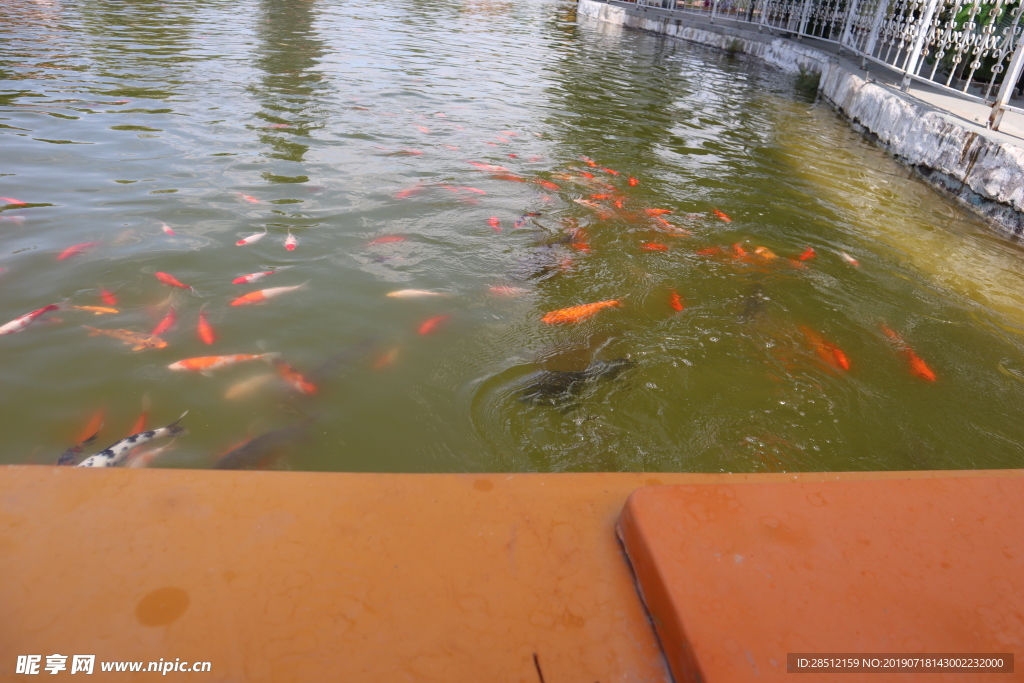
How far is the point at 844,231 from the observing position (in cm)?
689

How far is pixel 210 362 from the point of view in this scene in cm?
402

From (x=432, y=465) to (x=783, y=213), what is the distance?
5.91 m

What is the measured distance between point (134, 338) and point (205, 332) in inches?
18.0

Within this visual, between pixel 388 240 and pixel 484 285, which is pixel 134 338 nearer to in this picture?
pixel 388 240

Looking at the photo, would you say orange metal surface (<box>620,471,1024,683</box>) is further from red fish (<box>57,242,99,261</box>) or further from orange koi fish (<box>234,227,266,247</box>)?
red fish (<box>57,242,99,261</box>)

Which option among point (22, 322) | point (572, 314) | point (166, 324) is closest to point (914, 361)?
point (572, 314)

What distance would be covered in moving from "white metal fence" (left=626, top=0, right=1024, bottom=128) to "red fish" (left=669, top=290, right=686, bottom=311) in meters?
5.69

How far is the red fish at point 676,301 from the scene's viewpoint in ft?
16.3

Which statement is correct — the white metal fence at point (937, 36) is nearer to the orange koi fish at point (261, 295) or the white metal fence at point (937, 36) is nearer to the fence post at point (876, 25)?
the fence post at point (876, 25)

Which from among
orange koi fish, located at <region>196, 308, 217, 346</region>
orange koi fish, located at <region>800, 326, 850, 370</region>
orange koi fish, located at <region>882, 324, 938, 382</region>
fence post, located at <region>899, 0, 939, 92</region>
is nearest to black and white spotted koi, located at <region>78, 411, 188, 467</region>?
orange koi fish, located at <region>196, 308, 217, 346</region>

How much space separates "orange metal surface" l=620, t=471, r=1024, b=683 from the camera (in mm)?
1456

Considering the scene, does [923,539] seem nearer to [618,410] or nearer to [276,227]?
[618,410]

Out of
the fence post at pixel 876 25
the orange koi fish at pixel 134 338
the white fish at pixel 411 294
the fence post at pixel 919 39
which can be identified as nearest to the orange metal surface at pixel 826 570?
the white fish at pixel 411 294

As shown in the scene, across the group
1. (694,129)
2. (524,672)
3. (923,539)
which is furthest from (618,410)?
(694,129)
